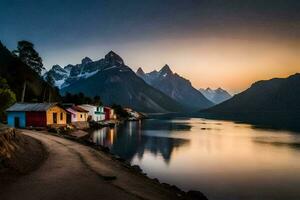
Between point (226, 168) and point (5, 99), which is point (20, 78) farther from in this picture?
point (226, 168)

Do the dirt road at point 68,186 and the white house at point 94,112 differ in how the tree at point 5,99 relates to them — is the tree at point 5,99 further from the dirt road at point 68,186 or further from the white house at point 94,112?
the dirt road at point 68,186

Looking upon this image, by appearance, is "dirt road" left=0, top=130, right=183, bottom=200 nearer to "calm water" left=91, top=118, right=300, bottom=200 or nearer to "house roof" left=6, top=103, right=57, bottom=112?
"calm water" left=91, top=118, right=300, bottom=200

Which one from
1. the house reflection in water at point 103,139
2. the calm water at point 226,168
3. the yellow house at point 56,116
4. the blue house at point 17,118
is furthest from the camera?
the yellow house at point 56,116

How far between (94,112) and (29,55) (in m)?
38.6

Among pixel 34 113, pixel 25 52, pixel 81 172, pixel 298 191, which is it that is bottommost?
pixel 298 191

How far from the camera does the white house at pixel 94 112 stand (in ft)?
422

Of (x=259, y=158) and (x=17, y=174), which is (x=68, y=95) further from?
(x=17, y=174)

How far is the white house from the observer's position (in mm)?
128750

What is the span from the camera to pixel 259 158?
58719 mm

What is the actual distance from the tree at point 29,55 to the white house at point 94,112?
90.5 ft

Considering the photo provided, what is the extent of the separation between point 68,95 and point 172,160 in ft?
342

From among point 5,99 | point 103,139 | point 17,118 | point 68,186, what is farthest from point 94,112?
point 68,186

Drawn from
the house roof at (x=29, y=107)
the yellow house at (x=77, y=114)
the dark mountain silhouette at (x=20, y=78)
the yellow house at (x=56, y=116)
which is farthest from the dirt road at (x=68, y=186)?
the dark mountain silhouette at (x=20, y=78)

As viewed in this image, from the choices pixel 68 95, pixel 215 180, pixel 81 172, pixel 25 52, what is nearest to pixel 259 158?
pixel 215 180
